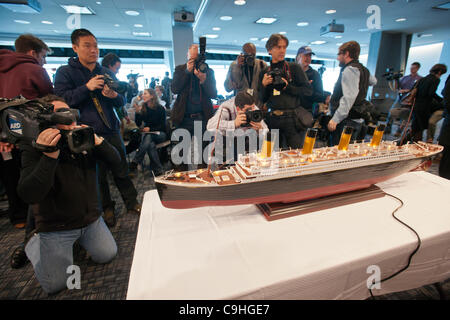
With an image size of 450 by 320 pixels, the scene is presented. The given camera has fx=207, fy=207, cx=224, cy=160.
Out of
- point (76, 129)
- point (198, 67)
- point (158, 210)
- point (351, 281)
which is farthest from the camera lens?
point (198, 67)

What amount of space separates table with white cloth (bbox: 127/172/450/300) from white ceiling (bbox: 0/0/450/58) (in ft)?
19.5

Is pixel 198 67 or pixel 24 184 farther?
pixel 198 67

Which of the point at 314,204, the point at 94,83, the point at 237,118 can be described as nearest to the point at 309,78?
the point at 237,118

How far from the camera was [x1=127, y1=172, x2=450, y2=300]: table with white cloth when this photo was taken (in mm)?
832

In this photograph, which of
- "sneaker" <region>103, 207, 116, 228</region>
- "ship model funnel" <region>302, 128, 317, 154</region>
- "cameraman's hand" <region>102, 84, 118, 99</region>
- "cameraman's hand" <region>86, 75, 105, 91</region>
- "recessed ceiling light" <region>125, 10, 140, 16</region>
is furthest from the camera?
"recessed ceiling light" <region>125, 10, 140, 16</region>

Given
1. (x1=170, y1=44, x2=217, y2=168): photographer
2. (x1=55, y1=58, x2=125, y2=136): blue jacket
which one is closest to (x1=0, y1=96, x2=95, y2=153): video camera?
(x1=55, y1=58, x2=125, y2=136): blue jacket

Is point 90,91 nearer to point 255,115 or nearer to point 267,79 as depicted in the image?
point 255,115

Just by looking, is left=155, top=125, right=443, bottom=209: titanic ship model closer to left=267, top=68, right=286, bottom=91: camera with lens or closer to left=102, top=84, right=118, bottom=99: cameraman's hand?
left=267, top=68, right=286, bottom=91: camera with lens

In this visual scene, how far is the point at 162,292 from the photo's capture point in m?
0.79
